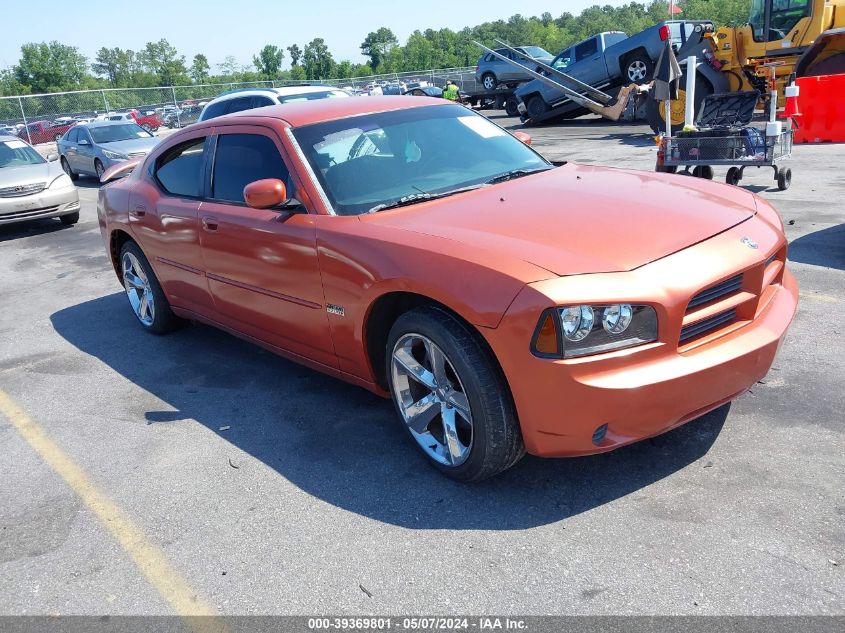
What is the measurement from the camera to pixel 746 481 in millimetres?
3184

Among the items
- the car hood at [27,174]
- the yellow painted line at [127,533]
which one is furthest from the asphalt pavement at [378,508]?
the car hood at [27,174]

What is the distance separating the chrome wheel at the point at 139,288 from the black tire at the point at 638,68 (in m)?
16.4

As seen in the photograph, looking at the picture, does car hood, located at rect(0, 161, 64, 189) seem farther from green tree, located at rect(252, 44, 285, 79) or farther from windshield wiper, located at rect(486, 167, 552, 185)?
green tree, located at rect(252, 44, 285, 79)

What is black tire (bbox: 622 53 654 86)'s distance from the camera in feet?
63.2

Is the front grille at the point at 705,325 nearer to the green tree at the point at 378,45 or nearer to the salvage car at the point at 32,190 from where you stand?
the salvage car at the point at 32,190

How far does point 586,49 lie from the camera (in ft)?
67.1

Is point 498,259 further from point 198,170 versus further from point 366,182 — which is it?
point 198,170

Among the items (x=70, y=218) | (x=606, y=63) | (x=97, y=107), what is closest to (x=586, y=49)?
(x=606, y=63)

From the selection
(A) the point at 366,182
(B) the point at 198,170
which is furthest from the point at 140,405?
(A) the point at 366,182

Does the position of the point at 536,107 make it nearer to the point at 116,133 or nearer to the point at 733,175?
the point at 116,133

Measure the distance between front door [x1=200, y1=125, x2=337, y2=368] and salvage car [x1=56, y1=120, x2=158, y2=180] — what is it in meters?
12.9

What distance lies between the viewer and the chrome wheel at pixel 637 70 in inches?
762

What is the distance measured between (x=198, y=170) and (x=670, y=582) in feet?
12.6

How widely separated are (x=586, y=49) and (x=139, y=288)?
17.4 m
